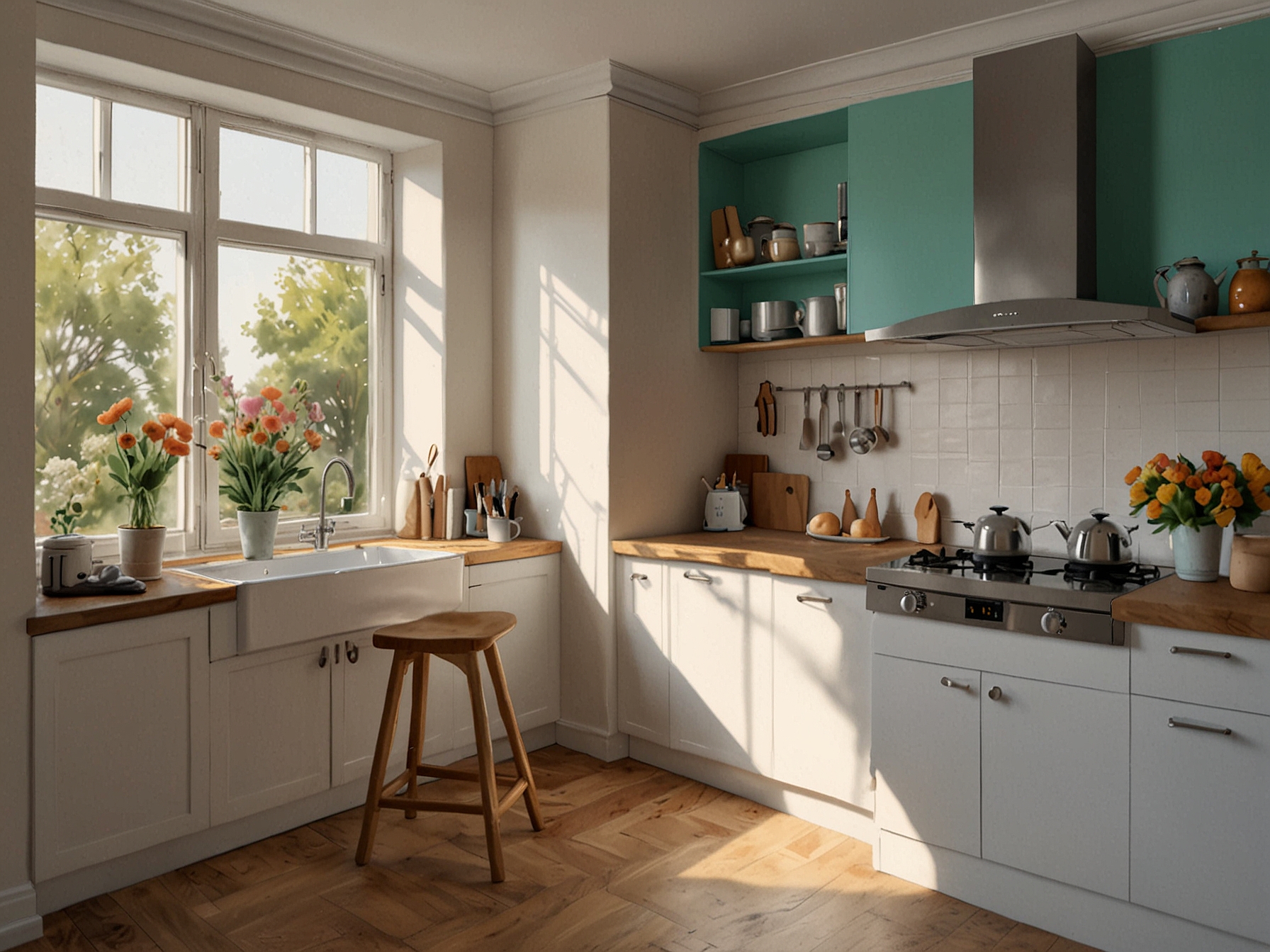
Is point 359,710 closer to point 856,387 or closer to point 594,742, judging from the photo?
point 594,742

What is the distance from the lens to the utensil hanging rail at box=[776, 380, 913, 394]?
3668mm

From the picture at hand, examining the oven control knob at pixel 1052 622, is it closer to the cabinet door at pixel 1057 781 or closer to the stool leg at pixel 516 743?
the cabinet door at pixel 1057 781

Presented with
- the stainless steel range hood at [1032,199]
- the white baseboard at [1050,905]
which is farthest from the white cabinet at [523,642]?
the stainless steel range hood at [1032,199]

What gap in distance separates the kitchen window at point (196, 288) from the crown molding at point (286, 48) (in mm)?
279

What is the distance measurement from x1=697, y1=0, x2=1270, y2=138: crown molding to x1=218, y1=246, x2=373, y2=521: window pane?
1.65 m

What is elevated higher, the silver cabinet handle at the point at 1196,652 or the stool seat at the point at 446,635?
the silver cabinet handle at the point at 1196,652

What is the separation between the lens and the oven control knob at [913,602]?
8.98 feet

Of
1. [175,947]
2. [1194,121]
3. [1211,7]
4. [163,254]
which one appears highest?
[1211,7]

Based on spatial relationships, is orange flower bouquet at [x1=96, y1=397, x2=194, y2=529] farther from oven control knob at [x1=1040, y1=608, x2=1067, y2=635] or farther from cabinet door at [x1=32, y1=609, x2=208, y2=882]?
oven control knob at [x1=1040, y1=608, x2=1067, y2=635]

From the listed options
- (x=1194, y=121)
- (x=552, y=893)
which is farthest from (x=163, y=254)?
(x=1194, y=121)

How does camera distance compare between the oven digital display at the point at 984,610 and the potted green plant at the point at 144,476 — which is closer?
Result: the oven digital display at the point at 984,610

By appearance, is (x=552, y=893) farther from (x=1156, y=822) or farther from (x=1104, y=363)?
(x=1104, y=363)

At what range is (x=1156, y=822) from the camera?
234 cm

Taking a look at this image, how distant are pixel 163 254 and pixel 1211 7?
133 inches
